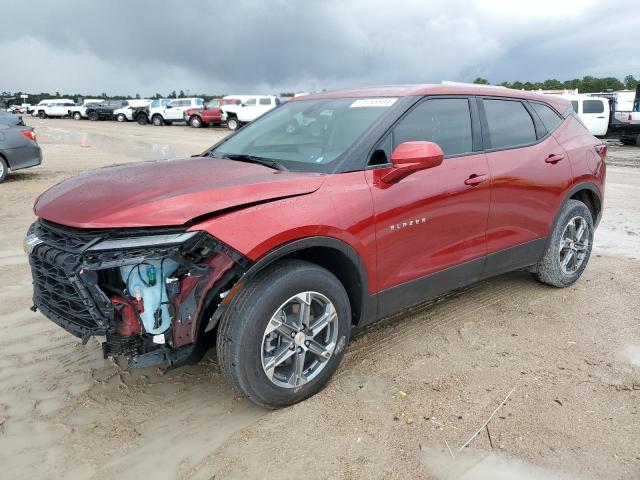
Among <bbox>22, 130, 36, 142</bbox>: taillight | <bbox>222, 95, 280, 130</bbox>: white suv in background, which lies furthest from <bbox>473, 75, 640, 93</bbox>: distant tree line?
<bbox>22, 130, 36, 142</bbox>: taillight

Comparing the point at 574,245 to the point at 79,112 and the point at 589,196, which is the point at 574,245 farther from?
the point at 79,112

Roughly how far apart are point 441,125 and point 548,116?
1531 millimetres

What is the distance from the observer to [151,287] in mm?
2598

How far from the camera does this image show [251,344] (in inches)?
107

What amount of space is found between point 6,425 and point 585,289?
4638 millimetres

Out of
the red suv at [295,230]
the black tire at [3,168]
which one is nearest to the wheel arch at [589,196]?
the red suv at [295,230]

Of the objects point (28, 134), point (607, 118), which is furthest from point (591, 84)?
point (28, 134)

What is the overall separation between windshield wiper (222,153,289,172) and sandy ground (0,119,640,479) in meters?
1.35

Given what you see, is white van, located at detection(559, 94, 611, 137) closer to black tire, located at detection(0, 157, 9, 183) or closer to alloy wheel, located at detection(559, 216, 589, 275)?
alloy wheel, located at detection(559, 216, 589, 275)

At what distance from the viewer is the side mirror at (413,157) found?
3074 mm

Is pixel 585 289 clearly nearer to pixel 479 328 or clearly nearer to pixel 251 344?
pixel 479 328

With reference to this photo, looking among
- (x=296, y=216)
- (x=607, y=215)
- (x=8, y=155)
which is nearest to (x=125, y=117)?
(x=8, y=155)

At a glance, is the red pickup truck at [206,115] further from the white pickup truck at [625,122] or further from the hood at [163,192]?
the hood at [163,192]

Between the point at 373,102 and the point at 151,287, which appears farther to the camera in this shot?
the point at 373,102
